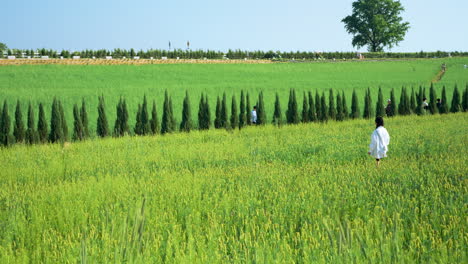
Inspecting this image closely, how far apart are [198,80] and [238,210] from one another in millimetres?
40282

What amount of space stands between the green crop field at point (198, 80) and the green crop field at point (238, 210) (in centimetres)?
1715

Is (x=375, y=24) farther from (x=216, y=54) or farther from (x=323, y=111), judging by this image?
(x=323, y=111)

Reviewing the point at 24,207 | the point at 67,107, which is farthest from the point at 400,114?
the point at 24,207

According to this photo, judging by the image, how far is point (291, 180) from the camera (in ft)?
33.5

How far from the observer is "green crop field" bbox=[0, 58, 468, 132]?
35625 millimetres

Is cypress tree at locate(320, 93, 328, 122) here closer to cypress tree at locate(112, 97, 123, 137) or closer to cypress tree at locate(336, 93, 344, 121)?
cypress tree at locate(336, 93, 344, 121)

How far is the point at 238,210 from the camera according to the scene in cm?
768

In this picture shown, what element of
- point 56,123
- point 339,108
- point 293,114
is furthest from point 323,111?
point 56,123

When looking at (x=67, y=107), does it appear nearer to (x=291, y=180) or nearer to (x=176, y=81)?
(x=176, y=81)

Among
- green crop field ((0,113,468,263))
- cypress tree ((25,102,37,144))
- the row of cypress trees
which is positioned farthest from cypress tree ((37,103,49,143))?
green crop field ((0,113,468,263))

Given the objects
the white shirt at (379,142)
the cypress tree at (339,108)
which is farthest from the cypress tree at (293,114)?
the white shirt at (379,142)

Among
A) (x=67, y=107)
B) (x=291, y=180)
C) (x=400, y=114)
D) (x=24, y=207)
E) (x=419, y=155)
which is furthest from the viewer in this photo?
(x=400, y=114)

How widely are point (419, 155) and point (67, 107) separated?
25574mm

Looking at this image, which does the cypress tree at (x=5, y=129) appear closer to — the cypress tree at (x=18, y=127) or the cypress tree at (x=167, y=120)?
the cypress tree at (x=18, y=127)
